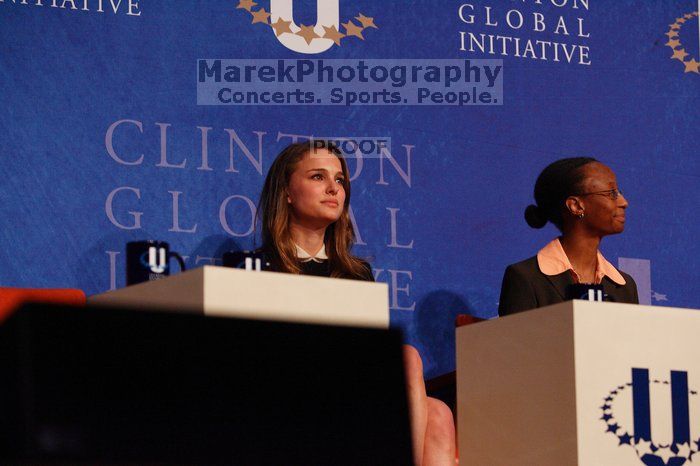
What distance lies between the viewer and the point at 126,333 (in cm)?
119

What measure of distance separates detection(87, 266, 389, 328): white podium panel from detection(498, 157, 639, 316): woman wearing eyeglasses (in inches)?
56.6

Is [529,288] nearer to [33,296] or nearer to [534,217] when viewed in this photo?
[534,217]

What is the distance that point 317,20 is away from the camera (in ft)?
12.8

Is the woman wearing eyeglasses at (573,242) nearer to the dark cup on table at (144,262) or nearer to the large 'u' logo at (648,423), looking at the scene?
the large 'u' logo at (648,423)

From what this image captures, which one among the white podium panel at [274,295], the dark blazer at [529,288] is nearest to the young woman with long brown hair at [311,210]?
the dark blazer at [529,288]

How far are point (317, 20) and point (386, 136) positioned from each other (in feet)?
1.57

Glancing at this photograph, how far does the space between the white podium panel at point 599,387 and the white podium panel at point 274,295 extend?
1.62 ft

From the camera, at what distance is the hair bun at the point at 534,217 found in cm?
379

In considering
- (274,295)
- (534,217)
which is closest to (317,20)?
(534,217)

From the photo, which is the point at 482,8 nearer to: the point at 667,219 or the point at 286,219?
the point at 667,219

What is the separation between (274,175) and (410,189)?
0.67 meters

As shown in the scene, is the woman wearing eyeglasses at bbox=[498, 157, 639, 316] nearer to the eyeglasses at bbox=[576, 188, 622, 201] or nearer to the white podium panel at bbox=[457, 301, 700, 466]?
the eyeglasses at bbox=[576, 188, 622, 201]

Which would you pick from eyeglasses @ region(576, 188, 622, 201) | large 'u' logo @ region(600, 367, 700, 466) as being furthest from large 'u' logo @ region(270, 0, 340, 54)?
large 'u' logo @ region(600, 367, 700, 466)

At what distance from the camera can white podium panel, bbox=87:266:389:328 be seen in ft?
6.15
